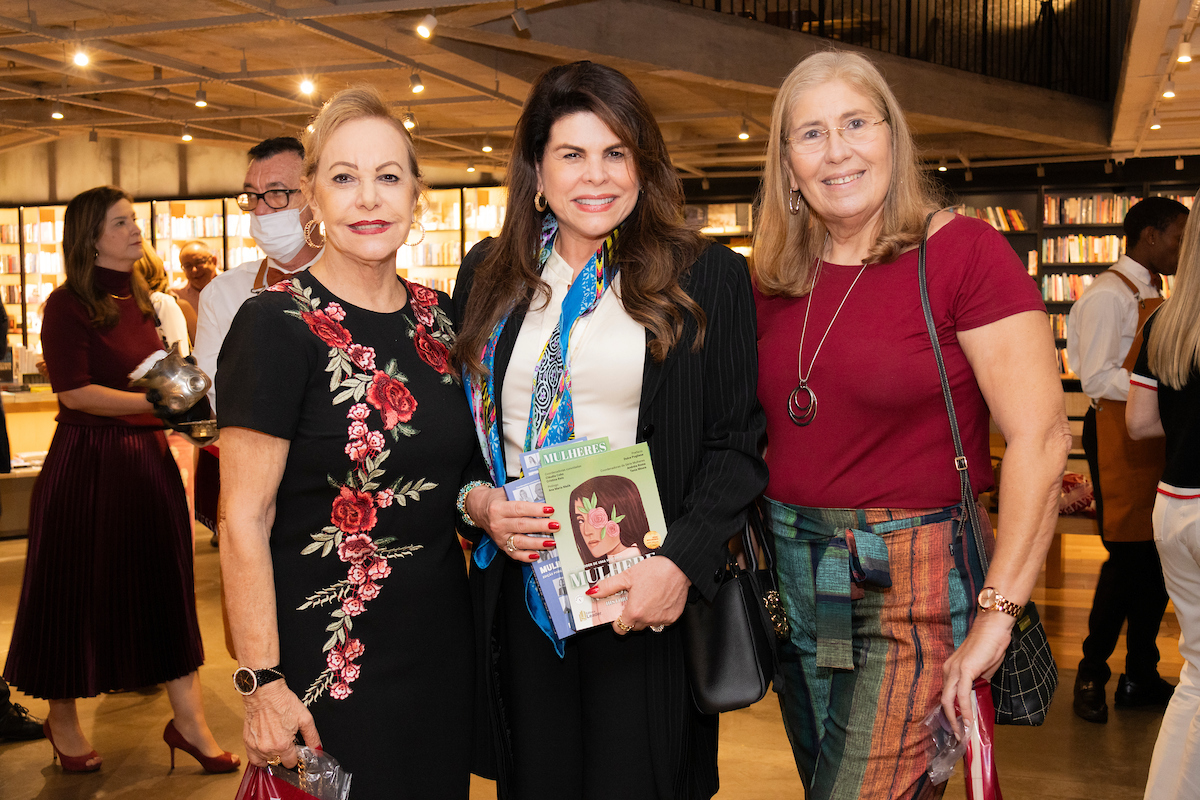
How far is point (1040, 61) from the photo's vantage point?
1288 centimetres

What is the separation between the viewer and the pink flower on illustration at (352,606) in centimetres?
178

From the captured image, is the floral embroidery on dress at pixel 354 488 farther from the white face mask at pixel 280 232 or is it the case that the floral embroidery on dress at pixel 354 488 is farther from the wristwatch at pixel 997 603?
the white face mask at pixel 280 232

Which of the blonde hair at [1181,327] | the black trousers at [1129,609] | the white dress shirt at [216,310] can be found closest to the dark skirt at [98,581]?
the white dress shirt at [216,310]

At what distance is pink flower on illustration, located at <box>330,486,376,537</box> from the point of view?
177 centimetres

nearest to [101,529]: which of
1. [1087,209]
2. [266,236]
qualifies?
[266,236]

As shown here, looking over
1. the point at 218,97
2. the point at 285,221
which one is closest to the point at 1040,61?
the point at 218,97

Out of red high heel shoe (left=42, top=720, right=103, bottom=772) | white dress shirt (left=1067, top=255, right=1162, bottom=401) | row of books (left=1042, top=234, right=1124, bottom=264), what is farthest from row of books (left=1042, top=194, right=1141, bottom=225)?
red high heel shoe (left=42, top=720, right=103, bottom=772)

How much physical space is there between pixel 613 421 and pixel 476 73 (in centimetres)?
800

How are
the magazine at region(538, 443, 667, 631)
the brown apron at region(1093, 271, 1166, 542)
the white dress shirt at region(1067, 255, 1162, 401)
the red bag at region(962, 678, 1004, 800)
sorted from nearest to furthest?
the red bag at region(962, 678, 1004, 800) → the magazine at region(538, 443, 667, 631) → the brown apron at region(1093, 271, 1166, 542) → the white dress shirt at region(1067, 255, 1162, 401)

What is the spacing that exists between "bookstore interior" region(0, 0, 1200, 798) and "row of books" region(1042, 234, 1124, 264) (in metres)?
0.02

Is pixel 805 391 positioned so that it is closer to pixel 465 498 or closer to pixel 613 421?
pixel 613 421

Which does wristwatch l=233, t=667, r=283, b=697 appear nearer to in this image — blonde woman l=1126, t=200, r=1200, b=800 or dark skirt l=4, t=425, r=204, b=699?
dark skirt l=4, t=425, r=204, b=699

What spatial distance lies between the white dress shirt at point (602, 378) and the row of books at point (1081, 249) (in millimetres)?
11955

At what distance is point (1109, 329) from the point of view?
457 centimetres
